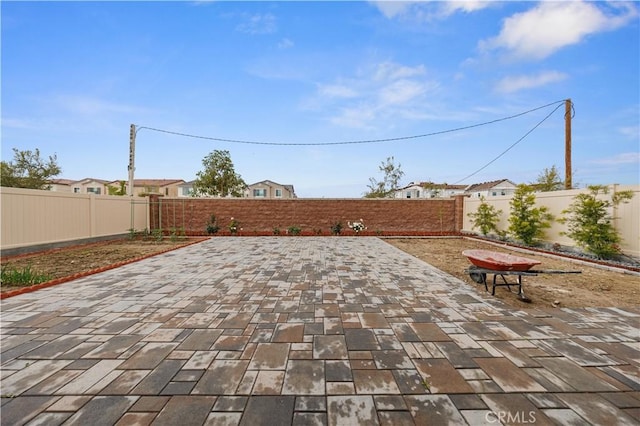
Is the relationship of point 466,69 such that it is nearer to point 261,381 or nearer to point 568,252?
point 568,252

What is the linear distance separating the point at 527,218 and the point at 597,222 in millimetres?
2345

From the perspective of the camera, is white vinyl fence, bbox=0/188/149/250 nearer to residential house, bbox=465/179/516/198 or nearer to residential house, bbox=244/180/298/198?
residential house, bbox=244/180/298/198

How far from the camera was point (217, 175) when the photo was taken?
2508cm

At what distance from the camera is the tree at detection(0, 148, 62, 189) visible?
23.9 metres

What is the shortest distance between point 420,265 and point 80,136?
18.2m

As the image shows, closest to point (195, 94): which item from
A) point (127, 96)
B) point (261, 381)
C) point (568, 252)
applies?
point (127, 96)

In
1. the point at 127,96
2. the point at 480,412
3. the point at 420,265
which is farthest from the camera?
the point at 127,96

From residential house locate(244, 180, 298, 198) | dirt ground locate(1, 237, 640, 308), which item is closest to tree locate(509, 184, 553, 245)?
dirt ground locate(1, 237, 640, 308)

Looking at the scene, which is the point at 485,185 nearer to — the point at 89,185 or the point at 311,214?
the point at 311,214

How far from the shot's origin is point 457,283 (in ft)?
17.6

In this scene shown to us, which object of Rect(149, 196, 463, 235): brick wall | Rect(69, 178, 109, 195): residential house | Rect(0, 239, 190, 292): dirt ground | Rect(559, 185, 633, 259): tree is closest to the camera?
Rect(0, 239, 190, 292): dirt ground

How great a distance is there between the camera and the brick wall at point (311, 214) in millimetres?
14352

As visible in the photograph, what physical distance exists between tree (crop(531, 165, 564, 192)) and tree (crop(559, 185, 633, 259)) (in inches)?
553

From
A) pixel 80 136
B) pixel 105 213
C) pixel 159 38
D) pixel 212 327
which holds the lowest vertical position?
pixel 212 327
